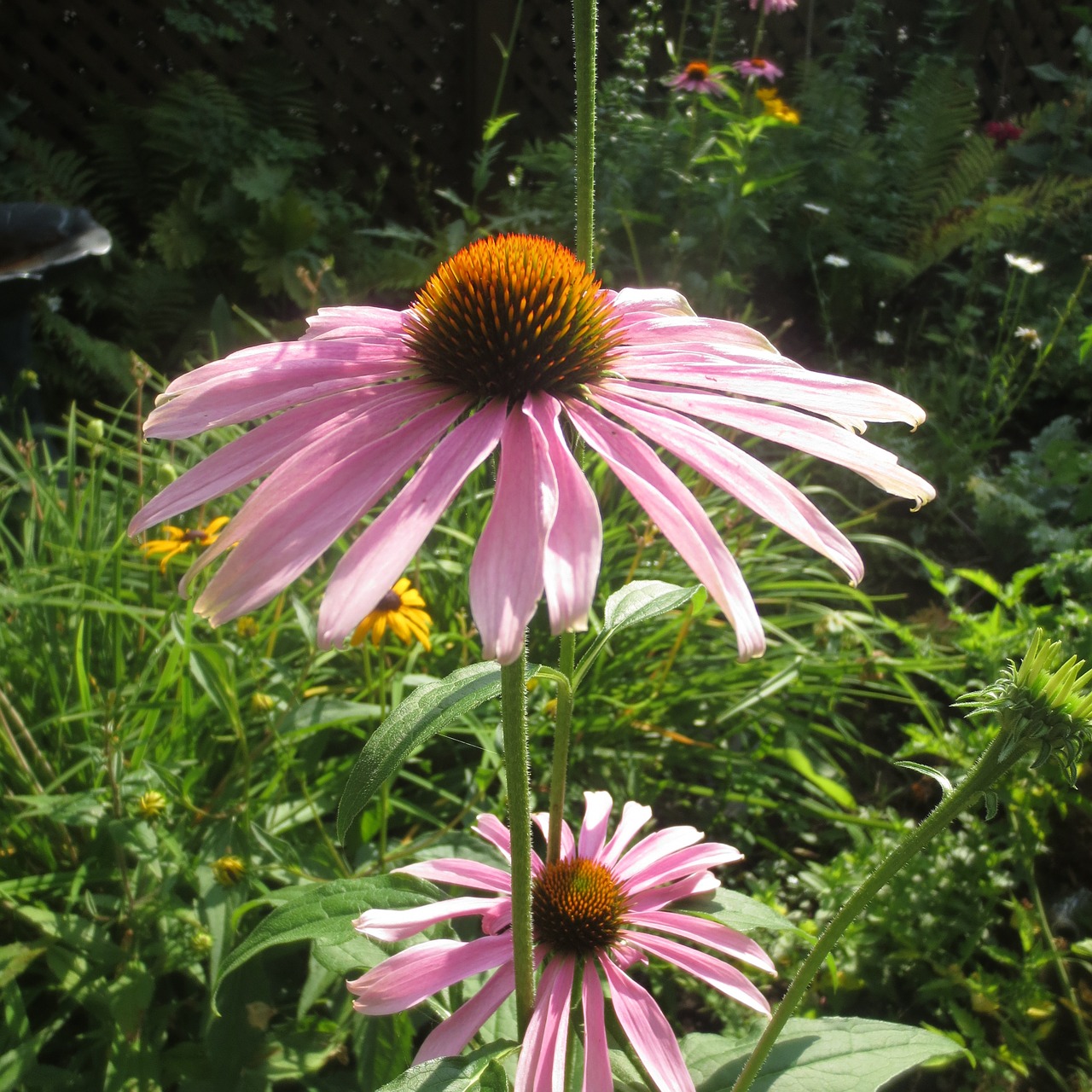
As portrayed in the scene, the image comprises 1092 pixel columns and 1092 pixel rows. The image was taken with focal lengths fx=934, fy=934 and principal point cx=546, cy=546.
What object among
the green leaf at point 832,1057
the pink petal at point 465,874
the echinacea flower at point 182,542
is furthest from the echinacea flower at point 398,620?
the green leaf at point 832,1057

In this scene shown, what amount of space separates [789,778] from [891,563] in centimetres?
93

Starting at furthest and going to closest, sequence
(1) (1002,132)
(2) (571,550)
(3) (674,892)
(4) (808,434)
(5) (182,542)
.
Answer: (1) (1002,132) → (5) (182,542) → (3) (674,892) → (4) (808,434) → (2) (571,550)

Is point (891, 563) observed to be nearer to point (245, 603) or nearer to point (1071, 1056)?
point (1071, 1056)

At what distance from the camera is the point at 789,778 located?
1.49 m

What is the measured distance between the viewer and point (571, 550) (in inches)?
18.4

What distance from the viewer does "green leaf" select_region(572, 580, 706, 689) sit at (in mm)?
633

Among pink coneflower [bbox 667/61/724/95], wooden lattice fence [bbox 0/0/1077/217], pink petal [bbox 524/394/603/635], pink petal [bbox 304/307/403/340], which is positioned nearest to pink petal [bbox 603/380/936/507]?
pink petal [bbox 524/394/603/635]

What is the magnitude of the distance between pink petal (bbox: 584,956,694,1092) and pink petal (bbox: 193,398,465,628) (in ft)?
1.37

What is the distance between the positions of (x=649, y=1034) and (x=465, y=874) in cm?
19

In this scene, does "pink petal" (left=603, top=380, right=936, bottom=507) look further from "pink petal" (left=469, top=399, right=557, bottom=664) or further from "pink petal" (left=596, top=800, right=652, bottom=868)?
"pink petal" (left=596, top=800, right=652, bottom=868)

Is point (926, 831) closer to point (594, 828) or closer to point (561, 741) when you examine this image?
point (561, 741)

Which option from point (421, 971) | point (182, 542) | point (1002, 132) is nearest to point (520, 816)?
point (421, 971)

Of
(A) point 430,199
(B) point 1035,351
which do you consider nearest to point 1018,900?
(B) point 1035,351

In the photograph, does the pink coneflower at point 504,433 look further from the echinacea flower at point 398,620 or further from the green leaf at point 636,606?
the echinacea flower at point 398,620
